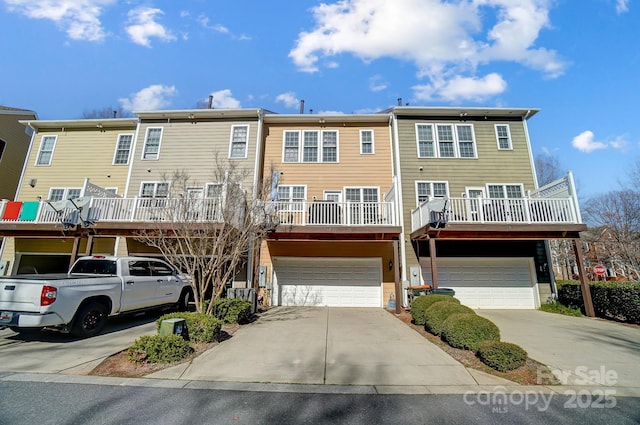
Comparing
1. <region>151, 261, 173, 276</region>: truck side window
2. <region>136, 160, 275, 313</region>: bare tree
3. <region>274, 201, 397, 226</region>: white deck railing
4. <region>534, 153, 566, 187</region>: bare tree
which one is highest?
<region>534, 153, 566, 187</region>: bare tree

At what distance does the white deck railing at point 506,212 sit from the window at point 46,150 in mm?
17881

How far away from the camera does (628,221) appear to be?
18.6m

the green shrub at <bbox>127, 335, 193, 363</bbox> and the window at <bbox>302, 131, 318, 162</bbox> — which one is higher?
the window at <bbox>302, 131, 318, 162</bbox>

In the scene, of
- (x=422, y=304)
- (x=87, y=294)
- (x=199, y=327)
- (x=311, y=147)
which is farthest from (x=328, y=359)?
(x=311, y=147)

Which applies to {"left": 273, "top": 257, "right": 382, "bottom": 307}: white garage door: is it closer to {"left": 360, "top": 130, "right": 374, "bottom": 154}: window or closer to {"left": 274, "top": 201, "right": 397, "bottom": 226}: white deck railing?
{"left": 274, "top": 201, "right": 397, "bottom": 226}: white deck railing

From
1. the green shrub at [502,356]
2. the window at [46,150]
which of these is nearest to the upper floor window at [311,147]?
the green shrub at [502,356]

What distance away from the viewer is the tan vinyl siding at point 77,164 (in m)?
13.2

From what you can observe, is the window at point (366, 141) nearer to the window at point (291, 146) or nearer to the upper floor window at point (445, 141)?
the upper floor window at point (445, 141)

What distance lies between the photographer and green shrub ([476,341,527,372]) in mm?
4324

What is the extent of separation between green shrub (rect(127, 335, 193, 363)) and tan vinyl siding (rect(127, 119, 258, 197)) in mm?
8194

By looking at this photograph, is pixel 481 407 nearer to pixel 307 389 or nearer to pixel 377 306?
pixel 307 389

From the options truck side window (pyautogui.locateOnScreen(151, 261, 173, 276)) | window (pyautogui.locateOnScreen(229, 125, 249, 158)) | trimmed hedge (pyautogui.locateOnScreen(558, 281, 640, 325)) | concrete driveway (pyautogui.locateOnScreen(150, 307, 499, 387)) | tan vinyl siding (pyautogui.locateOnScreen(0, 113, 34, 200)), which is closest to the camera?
concrete driveway (pyautogui.locateOnScreen(150, 307, 499, 387))

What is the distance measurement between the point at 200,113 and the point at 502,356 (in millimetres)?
14268

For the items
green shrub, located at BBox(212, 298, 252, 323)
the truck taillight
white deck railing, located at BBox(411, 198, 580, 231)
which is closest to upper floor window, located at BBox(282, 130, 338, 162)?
white deck railing, located at BBox(411, 198, 580, 231)
